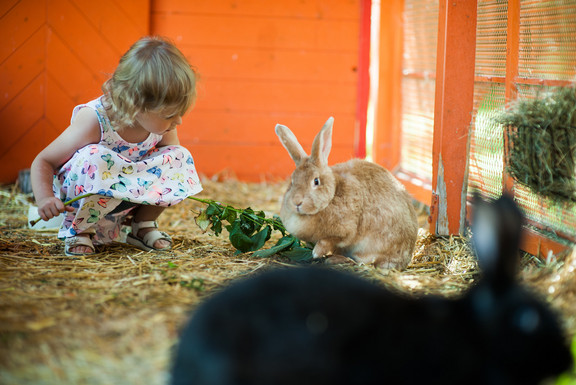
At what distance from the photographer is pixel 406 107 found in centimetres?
524

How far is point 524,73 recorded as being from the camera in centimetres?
311

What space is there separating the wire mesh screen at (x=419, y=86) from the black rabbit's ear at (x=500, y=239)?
301cm

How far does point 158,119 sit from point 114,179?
361 mm

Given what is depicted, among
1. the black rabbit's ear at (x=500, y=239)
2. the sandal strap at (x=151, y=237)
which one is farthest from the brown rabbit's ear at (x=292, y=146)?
the black rabbit's ear at (x=500, y=239)

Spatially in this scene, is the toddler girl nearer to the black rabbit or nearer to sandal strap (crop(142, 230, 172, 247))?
sandal strap (crop(142, 230, 172, 247))

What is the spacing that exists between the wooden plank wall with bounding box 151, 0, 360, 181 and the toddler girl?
7.10 feet

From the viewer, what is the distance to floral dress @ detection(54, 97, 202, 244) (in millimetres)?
3070

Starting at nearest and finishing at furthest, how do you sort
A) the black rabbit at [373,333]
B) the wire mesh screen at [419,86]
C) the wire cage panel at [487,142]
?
the black rabbit at [373,333] < the wire cage panel at [487,142] < the wire mesh screen at [419,86]

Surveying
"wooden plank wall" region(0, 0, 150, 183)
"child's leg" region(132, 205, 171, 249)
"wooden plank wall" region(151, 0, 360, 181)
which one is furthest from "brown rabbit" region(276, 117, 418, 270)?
"wooden plank wall" region(0, 0, 150, 183)

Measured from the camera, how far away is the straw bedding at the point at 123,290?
1843mm

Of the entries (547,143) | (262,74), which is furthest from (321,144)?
(262,74)

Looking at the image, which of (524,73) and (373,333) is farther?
(524,73)

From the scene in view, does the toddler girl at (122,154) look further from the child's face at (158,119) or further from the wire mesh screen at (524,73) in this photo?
the wire mesh screen at (524,73)

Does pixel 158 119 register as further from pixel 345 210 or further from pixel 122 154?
pixel 345 210
